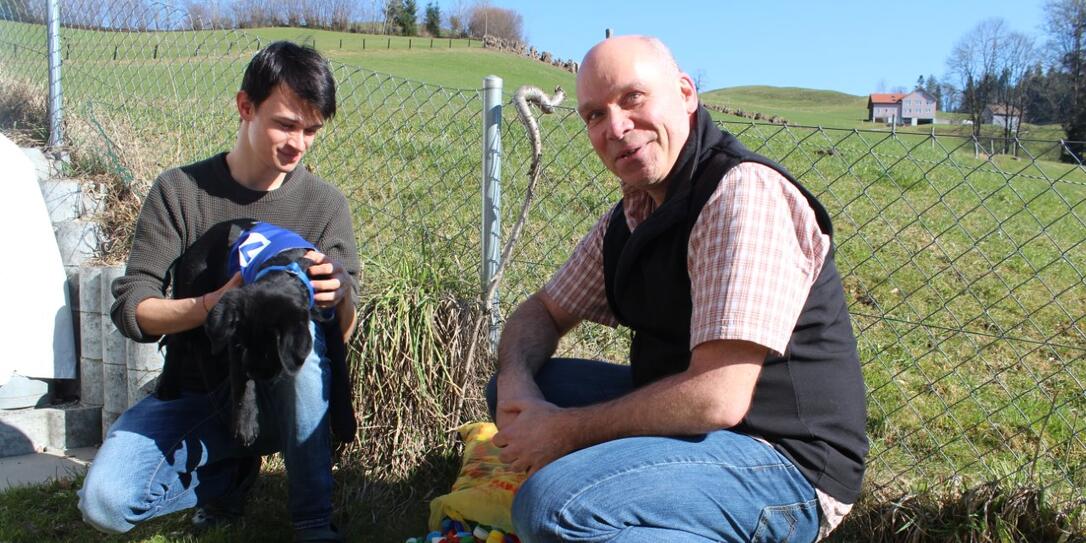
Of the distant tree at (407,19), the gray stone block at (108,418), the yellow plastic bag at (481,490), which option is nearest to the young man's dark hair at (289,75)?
the yellow plastic bag at (481,490)

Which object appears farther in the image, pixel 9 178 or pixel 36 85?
pixel 36 85

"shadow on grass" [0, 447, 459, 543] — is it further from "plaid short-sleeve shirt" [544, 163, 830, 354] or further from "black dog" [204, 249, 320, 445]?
"plaid short-sleeve shirt" [544, 163, 830, 354]

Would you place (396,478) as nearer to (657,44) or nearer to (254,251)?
(254,251)

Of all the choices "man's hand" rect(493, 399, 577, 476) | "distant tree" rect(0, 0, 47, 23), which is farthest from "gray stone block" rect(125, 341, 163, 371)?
"distant tree" rect(0, 0, 47, 23)

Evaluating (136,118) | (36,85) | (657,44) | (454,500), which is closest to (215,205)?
(454,500)

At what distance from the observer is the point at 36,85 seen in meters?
5.87

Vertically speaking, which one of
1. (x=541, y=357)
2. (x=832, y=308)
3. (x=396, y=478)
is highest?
(x=832, y=308)

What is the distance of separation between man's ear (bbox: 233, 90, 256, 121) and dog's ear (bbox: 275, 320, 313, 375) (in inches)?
29.5

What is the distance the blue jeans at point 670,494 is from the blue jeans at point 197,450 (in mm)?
843

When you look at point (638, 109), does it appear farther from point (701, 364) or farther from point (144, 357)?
point (144, 357)

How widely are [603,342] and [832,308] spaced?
1.72 m

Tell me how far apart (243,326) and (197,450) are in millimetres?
601

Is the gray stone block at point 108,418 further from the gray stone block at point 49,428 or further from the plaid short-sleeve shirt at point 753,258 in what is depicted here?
the plaid short-sleeve shirt at point 753,258

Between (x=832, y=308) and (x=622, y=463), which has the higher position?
(x=832, y=308)
